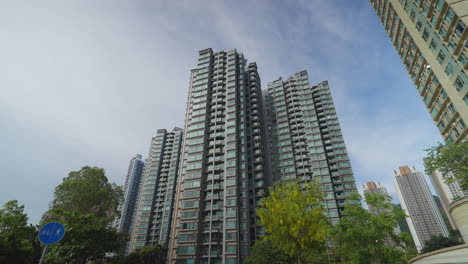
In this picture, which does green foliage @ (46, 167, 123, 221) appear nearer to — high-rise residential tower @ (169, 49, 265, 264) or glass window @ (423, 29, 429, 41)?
high-rise residential tower @ (169, 49, 265, 264)

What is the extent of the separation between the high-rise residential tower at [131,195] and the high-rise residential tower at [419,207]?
528 ft

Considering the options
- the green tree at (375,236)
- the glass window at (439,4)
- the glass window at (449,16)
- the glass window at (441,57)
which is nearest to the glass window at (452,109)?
the glass window at (441,57)

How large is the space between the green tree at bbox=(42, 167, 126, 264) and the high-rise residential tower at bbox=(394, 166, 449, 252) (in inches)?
6517

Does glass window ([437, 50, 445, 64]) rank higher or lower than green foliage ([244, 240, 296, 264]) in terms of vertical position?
higher

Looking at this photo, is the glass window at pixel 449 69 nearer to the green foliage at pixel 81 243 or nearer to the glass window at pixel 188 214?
the green foliage at pixel 81 243

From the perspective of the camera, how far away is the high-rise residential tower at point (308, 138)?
6134 cm

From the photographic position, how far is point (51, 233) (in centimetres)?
743

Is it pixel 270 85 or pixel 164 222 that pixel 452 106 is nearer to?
pixel 270 85

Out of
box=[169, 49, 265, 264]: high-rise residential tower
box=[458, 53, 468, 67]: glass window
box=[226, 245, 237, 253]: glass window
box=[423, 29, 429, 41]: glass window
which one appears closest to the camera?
box=[458, 53, 468, 67]: glass window

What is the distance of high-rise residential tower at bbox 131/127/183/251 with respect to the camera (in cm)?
7950

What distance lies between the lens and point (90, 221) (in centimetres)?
1973

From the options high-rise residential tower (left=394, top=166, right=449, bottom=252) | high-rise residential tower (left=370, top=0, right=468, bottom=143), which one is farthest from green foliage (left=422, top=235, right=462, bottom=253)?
high-rise residential tower (left=394, top=166, right=449, bottom=252)

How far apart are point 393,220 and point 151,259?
1781 inches

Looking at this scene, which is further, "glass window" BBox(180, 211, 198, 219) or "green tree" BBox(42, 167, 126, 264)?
"glass window" BBox(180, 211, 198, 219)
